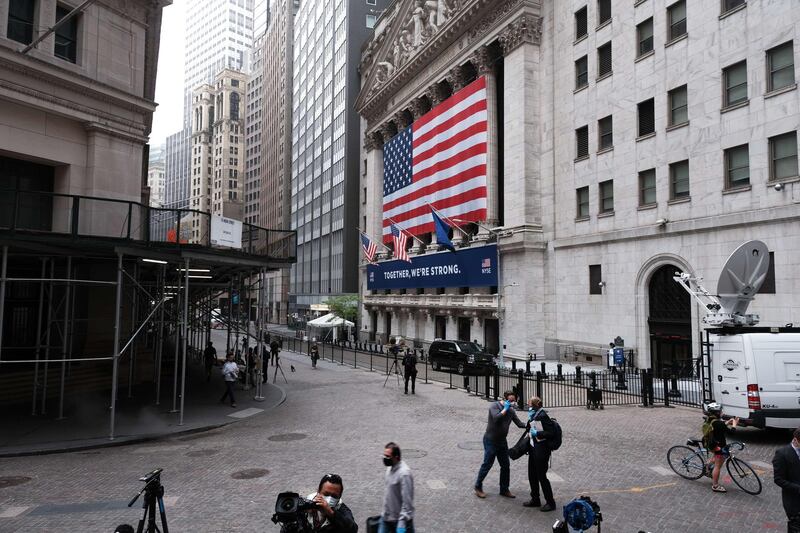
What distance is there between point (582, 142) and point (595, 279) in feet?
29.1

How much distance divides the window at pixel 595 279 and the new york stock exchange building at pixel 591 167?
95 mm

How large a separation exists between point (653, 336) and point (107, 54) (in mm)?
28644

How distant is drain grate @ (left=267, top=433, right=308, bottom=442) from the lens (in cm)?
1437

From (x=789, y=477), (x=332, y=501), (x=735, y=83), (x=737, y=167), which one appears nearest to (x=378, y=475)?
(x=332, y=501)

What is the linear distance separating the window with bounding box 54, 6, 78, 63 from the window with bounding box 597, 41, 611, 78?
91.2 feet

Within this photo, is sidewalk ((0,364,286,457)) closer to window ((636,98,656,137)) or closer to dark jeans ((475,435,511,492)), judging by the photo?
dark jeans ((475,435,511,492))

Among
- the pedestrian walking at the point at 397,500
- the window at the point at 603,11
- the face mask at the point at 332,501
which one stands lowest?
the pedestrian walking at the point at 397,500

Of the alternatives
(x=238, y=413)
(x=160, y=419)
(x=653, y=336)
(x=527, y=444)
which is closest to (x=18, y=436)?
(x=160, y=419)

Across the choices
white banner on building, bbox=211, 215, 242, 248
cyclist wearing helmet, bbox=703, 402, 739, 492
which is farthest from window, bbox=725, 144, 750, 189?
white banner on building, bbox=211, 215, 242, 248

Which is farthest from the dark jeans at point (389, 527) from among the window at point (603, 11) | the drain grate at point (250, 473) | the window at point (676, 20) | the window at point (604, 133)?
the window at point (603, 11)

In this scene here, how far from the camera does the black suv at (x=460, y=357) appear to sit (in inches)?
1176

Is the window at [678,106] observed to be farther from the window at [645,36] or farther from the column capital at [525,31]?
the column capital at [525,31]

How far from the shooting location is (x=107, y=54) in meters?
20.6

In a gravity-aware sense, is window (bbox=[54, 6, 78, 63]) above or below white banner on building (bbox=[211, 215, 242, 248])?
above
